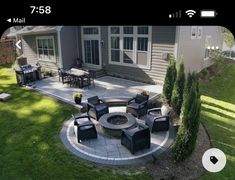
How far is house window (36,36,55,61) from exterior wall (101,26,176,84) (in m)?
3.66

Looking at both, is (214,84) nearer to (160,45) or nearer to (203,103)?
(203,103)

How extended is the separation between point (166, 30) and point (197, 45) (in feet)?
12.5

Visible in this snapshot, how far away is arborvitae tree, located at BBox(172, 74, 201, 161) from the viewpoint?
575cm

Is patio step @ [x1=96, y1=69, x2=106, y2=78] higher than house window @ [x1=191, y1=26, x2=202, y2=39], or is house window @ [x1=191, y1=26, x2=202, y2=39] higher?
house window @ [x1=191, y1=26, x2=202, y2=39]

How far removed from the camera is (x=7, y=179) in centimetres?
585

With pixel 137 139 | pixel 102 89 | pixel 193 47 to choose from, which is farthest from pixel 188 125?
pixel 193 47

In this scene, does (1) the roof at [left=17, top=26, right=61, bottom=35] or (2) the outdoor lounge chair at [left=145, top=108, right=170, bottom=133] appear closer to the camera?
(2) the outdoor lounge chair at [left=145, top=108, right=170, bottom=133]

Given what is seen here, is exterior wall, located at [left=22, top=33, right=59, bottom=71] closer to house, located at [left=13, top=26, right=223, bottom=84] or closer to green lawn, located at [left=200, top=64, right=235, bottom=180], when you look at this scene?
house, located at [left=13, top=26, right=223, bottom=84]

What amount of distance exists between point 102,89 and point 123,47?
9.65 ft

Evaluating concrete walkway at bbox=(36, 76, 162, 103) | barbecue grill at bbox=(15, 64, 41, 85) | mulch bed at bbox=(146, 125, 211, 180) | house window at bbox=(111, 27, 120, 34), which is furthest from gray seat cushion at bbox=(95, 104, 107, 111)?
barbecue grill at bbox=(15, 64, 41, 85)

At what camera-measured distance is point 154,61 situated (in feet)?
40.8

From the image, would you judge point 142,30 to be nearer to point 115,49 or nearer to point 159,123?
point 115,49

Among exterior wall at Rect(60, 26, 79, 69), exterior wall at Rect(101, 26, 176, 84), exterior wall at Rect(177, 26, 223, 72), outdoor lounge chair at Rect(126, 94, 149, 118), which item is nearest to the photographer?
outdoor lounge chair at Rect(126, 94, 149, 118)
